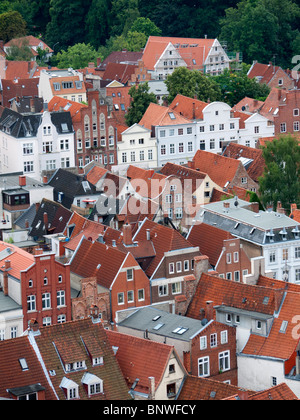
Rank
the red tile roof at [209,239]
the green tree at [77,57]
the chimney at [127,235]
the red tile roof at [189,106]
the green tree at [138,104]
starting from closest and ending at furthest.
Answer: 1. the chimney at [127,235]
2. the red tile roof at [209,239]
3. the red tile roof at [189,106]
4. the green tree at [138,104]
5. the green tree at [77,57]

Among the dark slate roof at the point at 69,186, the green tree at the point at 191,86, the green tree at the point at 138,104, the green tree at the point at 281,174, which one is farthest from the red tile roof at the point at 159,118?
the dark slate roof at the point at 69,186

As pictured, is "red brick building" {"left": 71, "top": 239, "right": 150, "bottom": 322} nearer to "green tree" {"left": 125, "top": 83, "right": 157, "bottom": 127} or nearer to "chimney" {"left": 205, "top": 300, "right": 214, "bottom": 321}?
"chimney" {"left": 205, "top": 300, "right": 214, "bottom": 321}

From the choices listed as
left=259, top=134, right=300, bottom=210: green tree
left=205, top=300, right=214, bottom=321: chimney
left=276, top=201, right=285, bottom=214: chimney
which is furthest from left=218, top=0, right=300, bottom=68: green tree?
left=205, top=300, right=214, bottom=321: chimney

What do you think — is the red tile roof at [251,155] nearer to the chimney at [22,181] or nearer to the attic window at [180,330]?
the chimney at [22,181]

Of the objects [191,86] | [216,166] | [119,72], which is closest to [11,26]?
[119,72]
